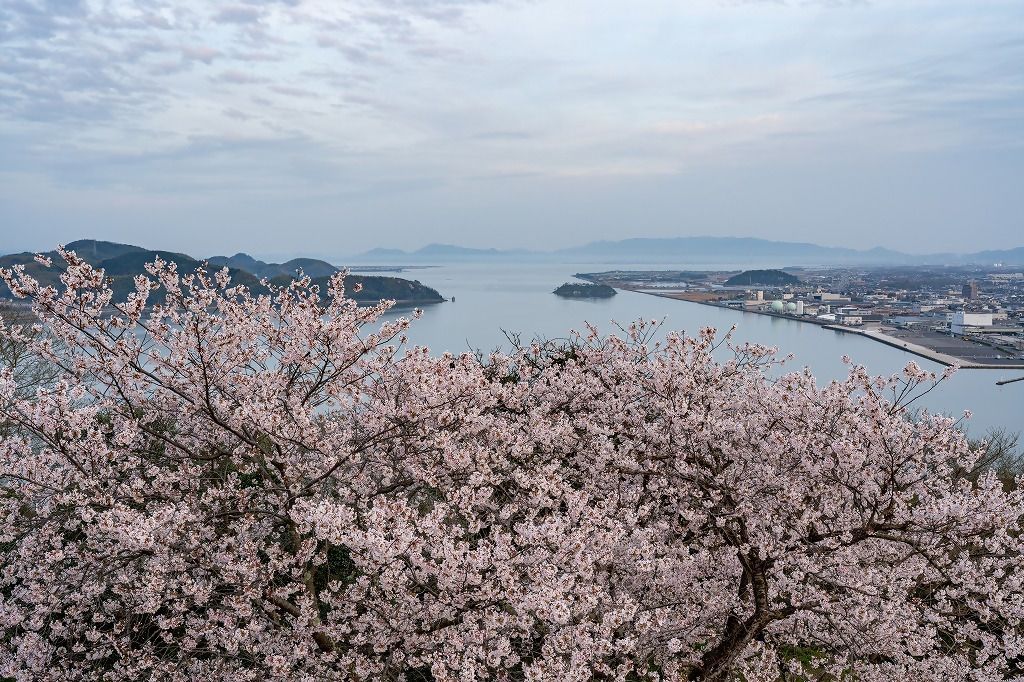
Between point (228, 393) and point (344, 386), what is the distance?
3.86 feet

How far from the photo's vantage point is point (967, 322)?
4222cm

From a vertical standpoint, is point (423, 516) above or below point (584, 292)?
below

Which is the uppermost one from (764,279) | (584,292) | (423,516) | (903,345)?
(764,279)

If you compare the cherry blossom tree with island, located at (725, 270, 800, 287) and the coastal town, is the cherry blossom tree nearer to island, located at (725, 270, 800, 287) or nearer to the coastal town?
the coastal town

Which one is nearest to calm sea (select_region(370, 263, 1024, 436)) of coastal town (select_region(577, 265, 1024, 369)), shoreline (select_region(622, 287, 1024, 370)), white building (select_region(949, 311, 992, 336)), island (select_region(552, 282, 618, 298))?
shoreline (select_region(622, 287, 1024, 370))

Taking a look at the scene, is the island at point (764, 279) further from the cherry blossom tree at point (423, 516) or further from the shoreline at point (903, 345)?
the cherry blossom tree at point (423, 516)

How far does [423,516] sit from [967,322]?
46.9 m

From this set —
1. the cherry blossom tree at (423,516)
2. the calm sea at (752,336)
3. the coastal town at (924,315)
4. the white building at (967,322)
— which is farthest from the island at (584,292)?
the cherry blossom tree at (423,516)

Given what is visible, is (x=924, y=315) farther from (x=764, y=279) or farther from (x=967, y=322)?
(x=764, y=279)

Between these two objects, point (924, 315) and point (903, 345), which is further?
point (924, 315)

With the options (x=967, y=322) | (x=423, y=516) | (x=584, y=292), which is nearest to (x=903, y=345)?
(x=967, y=322)

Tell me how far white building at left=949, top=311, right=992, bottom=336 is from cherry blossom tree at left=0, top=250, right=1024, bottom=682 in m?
40.4

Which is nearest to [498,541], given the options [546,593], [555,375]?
[546,593]

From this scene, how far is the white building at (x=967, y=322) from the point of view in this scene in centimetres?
4150
